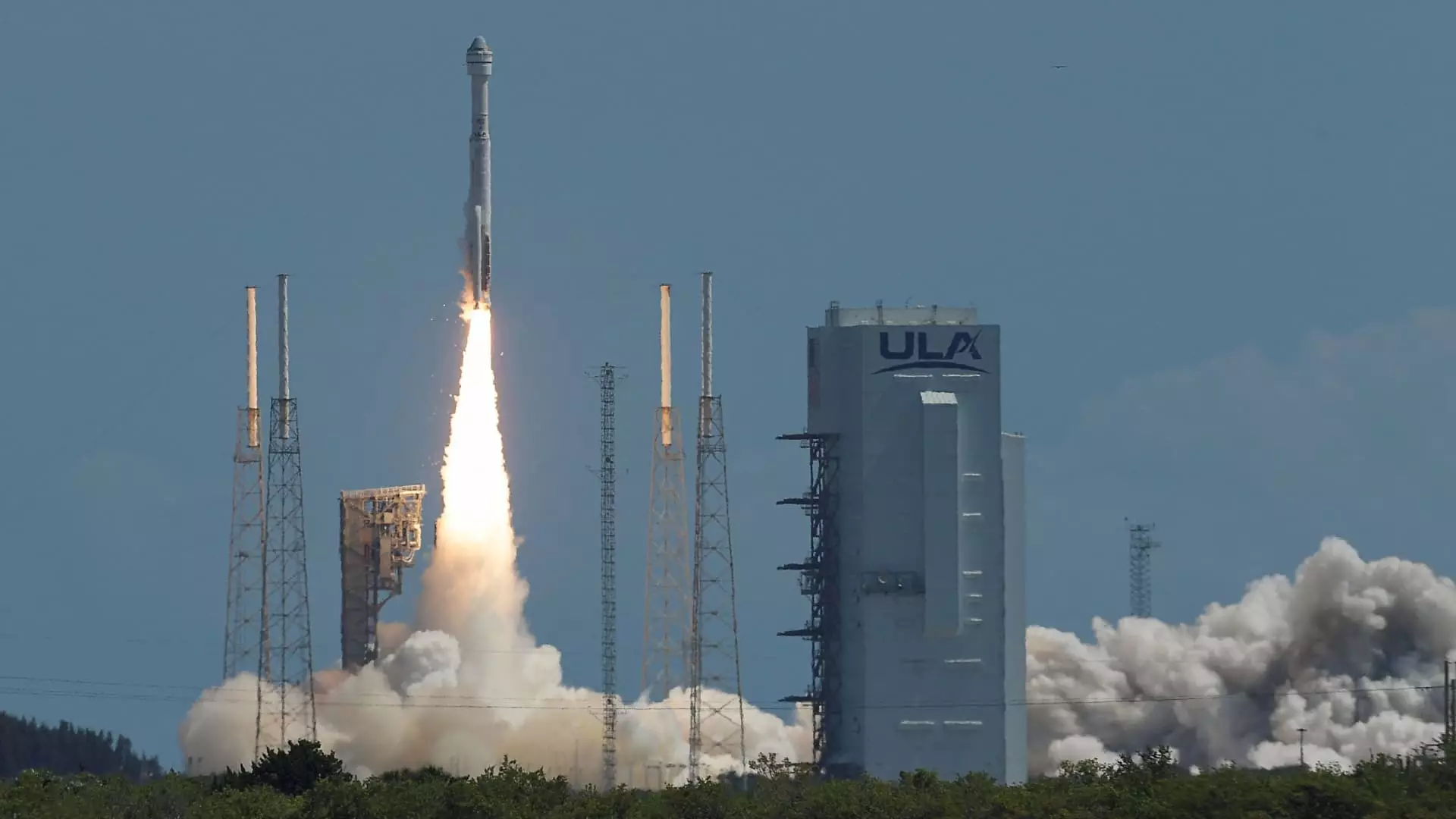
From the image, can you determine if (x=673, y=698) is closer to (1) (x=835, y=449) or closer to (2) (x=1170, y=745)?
(1) (x=835, y=449)

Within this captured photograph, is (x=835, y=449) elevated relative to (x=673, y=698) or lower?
elevated

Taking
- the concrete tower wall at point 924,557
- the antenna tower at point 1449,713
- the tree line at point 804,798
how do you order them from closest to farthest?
1. the tree line at point 804,798
2. the antenna tower at point 1449,713
3. the concrete tower wall at point 924,557

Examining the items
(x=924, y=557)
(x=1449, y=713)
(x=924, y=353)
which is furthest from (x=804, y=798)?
(x=924, y=353)

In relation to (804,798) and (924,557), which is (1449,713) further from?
(804,798)

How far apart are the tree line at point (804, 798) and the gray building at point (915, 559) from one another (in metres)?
17.0

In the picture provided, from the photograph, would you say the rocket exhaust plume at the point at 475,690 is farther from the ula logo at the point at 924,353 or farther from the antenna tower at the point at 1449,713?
the antenna tower at the point at 1449,713

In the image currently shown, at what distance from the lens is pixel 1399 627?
149625 mm

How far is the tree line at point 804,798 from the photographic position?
330 ft

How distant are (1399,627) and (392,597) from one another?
129 feet

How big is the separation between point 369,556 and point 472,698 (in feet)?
27.2

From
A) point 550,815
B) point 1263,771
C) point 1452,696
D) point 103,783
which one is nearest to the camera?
→ point 550,815

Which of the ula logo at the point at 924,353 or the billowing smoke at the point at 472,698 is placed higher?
the ula logo at the point at 924,353

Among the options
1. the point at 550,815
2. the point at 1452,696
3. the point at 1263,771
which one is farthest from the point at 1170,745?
the point at 550,815

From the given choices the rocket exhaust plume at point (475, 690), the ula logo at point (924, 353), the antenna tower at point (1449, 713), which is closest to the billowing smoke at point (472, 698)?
the rocket exhaust plume at point (475, 690)
